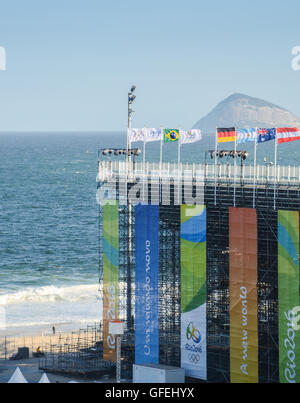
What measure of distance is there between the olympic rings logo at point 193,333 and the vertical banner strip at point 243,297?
251 centimetres

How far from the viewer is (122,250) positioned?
72125 millimetres

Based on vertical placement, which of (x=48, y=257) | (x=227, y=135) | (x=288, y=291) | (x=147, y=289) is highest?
(x=227, y=135)

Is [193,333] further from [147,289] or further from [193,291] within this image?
[147,289]

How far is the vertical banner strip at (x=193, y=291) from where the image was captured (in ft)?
189

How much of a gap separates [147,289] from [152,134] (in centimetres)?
1057

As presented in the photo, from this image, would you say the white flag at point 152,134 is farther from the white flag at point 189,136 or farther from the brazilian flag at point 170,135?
the white flag at point 189,136

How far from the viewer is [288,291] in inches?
2087

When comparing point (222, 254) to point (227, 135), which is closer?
point (227, 135)

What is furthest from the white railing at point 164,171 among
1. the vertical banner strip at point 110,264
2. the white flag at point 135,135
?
the vertical banner strip at point 110,264

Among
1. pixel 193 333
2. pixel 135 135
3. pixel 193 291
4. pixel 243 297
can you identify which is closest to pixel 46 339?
pixel 135 135

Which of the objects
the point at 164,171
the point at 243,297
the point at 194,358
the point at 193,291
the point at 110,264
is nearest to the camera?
the point at 243,297

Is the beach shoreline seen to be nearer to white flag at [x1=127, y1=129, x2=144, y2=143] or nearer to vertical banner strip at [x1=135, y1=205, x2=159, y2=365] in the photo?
vertical banner strip at [x1=135, y1=205, x2=159, y2=365]

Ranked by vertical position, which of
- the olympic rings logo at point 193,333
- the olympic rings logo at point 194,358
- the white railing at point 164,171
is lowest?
the olympic rings logo at point 194,358
